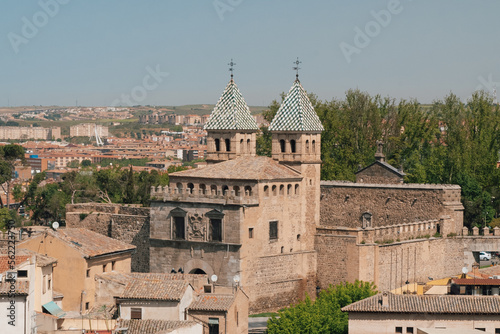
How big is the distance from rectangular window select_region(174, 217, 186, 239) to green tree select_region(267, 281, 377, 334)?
25.9 feet

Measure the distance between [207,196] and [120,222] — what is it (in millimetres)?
8106

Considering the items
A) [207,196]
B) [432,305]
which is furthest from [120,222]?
[432,305]

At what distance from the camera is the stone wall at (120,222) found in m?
60.8

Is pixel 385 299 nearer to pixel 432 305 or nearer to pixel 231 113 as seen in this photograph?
pixel 432 305

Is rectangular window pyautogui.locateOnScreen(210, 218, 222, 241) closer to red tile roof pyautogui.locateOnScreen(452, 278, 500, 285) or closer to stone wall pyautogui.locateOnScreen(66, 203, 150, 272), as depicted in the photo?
stone wall pyautogui.locateOnScreen(66, 203, 150, 272)

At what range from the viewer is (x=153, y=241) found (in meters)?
57.7

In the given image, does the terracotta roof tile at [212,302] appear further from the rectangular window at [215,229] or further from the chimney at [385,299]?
the rectangular window at [215,229]

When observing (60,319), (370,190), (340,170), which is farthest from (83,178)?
(60,319)

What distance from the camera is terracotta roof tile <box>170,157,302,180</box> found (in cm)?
5584

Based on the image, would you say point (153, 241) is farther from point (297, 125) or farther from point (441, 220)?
point (441, 220)

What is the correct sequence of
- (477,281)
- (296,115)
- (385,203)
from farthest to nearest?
(385,203) < (296,115) < (477,281)

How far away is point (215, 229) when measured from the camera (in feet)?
182

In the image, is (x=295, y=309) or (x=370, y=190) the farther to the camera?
(x=370, y=190)

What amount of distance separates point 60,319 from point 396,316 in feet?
39.6
